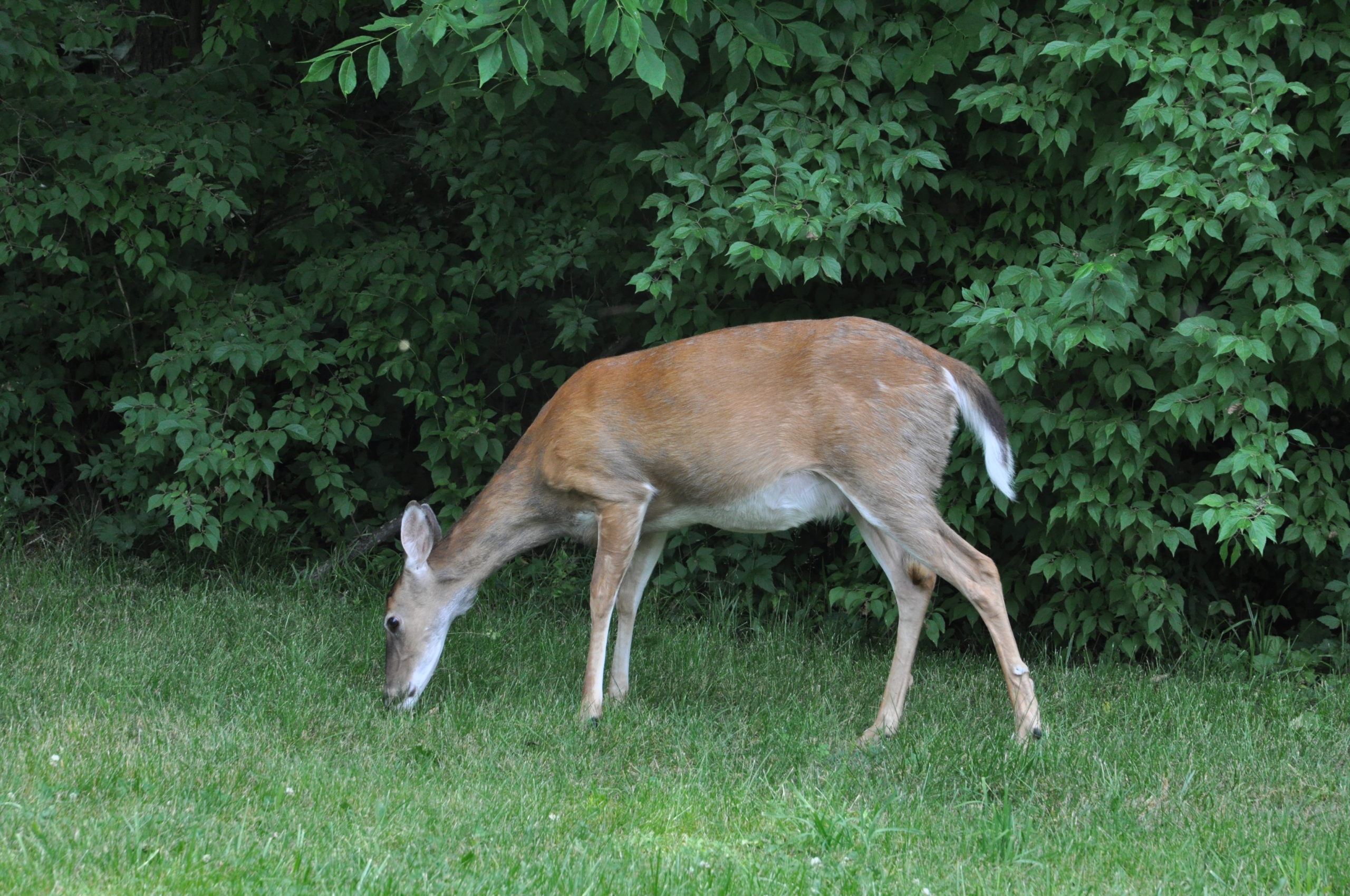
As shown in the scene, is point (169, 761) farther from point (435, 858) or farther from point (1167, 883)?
point (1167, 883)

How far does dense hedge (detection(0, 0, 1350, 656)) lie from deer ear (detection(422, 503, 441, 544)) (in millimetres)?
1377

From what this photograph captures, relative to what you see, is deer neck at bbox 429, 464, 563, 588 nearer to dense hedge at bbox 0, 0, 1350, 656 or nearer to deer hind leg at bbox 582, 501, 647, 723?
deer hind leg at bbox 582, 501, 647, 723

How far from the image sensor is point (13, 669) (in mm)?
5477

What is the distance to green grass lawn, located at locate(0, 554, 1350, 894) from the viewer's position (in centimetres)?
349

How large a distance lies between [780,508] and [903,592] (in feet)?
2.19

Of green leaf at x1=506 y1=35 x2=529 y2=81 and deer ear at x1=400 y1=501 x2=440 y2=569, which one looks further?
deer ear at x1=400 y1=501 x2=440 y2=569

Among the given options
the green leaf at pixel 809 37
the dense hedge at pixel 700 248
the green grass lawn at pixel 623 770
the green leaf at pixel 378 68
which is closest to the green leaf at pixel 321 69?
the dense hedge at pixel 700 248

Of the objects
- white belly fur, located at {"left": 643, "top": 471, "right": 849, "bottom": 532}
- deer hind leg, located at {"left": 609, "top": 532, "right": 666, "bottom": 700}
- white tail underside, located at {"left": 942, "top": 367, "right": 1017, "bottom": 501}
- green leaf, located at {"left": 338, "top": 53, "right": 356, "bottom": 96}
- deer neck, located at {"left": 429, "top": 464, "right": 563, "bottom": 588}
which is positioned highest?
green leaf, located at {"left": 338, "top": 53, "right": 356, "bottom": 96}

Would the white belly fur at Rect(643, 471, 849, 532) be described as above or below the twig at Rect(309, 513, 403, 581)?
above

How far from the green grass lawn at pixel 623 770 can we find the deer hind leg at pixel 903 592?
0.61 feet

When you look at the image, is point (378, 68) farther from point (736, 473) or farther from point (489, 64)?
point (736, 473)

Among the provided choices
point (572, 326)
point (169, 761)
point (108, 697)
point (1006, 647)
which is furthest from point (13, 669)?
point (1006, 647)

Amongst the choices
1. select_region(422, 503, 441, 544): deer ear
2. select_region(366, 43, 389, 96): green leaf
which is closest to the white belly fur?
select_region(422, 503, 441, 544): deer ear

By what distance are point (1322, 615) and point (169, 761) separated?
5.27 metres
